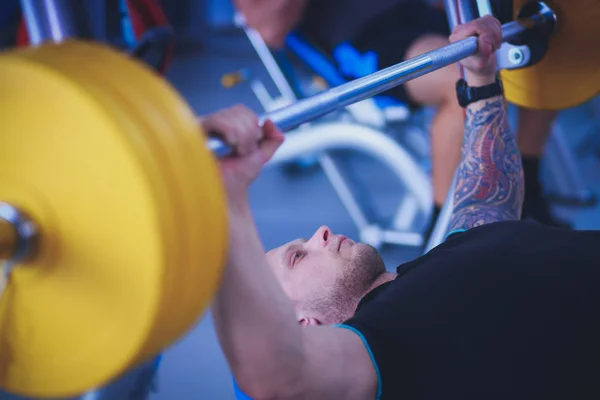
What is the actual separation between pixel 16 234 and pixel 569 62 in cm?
123

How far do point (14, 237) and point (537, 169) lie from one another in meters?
1.78

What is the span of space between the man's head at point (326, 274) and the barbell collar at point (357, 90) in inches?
13.7

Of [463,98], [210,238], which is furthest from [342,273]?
[210,238]

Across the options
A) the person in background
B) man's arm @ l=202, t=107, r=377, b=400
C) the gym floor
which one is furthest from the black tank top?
the gym floor

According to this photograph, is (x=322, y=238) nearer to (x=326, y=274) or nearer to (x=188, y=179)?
(x=326, y=274)

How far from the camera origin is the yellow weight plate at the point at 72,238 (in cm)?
46

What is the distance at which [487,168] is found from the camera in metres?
1.22

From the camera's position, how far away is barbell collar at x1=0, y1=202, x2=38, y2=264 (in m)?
0.51

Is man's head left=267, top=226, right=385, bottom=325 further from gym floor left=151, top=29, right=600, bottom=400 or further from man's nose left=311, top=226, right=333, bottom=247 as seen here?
gym floor left=151, top=29, right=600, bottom=400

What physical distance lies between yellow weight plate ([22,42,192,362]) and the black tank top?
38 cm

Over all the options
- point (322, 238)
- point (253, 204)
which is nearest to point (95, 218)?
point (322, 238)

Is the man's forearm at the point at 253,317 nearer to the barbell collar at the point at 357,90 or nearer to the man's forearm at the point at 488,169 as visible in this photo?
the barbell collar at the point at 357,90

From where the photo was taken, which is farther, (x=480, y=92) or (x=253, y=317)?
(x=480, y=92)

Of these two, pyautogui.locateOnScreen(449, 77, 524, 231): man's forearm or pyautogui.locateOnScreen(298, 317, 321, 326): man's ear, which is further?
pyautogui.locateOnScreen(449, 77, 524, 231): man's forearm
